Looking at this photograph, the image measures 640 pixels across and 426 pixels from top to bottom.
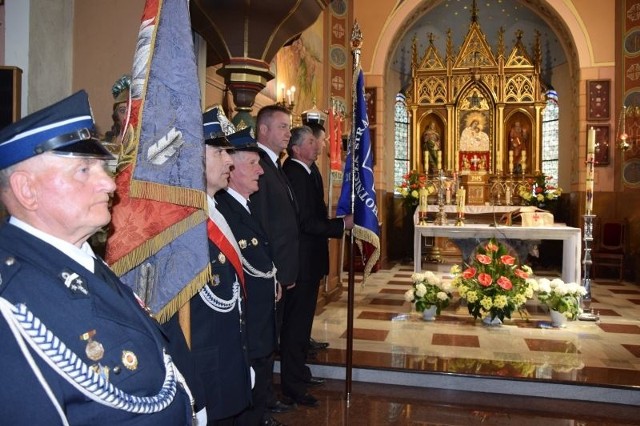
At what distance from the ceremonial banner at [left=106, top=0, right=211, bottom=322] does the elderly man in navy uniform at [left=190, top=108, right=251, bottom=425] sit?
6.0 inches

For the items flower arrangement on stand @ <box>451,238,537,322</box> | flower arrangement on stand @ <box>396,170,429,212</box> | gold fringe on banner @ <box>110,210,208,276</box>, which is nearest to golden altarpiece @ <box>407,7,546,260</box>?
flower arrangement on stand @ <box>396,170,429,212</box>

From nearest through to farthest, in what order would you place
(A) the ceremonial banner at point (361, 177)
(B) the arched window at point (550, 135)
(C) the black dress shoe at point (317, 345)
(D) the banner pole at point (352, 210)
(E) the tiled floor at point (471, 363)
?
(E) the tiled floor at point (471, 363) < (D) the banner pole at point (352, 210) < (A) the ceremonial banner at point (361, 177) < (C) the black dress shoe at point (317, 345) < (B) the arched window at point (550, 135)

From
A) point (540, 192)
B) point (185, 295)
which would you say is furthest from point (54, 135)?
point (540, 192)

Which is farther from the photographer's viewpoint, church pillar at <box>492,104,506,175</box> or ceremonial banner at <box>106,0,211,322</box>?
church pillar at <box>492,104,506,175</box>

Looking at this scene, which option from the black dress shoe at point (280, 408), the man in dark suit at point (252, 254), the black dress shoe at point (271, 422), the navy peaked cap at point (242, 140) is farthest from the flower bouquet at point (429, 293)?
the navy peaked cap at point (242, 140)

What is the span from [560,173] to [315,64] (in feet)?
20.9

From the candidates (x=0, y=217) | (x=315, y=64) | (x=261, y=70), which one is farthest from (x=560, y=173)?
(x=0, y=217)

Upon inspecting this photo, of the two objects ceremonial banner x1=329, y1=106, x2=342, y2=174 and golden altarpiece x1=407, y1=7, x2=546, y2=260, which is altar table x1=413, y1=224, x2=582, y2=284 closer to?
ceremonial banner x1=329, y1=106, x2=342, y2=174

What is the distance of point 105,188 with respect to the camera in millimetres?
1160

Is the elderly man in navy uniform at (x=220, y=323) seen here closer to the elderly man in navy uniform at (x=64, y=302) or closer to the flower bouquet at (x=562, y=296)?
the elderly man in navy uniform at (x=64, y=302)

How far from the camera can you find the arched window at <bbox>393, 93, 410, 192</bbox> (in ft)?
38.9

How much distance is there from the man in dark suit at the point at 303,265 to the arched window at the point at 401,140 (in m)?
8.50

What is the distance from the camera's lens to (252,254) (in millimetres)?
2219

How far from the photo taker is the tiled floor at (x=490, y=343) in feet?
12.3
